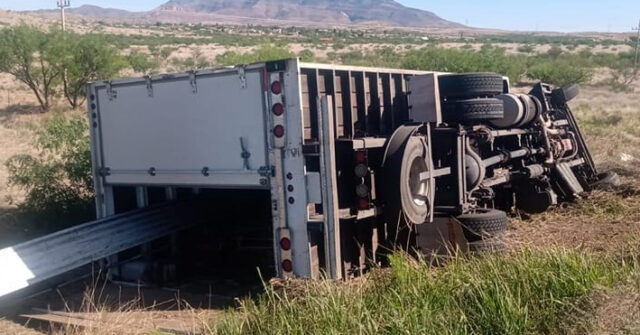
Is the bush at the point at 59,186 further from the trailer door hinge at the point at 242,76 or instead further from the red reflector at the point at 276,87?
the red reflector at the point at 276,87

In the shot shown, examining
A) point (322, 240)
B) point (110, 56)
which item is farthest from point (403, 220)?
point (110, 56)

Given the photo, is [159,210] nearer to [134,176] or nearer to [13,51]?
[134,176]

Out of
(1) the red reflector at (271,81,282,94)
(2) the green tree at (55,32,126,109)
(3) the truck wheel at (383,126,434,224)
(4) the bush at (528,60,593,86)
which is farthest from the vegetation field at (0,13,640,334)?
(4) the bush at (528,60,593,86)

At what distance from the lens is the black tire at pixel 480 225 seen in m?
7.33

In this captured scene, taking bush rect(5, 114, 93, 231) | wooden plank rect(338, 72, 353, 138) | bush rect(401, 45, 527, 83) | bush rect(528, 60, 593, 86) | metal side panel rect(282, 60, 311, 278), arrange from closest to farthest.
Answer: metal side panel rect(282, 60, 311, 278)
wooden plank rect(338, 72, 353, 138)
bush rect(5, 114, 93, 231)
bush rect(401, 45, 527, 83)
bush rect(528, 60, 593, 86)

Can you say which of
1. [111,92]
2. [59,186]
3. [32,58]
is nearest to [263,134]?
[111,92]

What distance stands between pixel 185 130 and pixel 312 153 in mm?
1563

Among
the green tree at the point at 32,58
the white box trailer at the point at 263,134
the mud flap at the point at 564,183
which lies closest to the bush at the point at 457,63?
the green tree at the point at 32,58

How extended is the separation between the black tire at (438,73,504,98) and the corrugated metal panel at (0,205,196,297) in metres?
3.16

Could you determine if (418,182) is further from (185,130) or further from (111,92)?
(111,92)

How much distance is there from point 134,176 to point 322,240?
7.75ft

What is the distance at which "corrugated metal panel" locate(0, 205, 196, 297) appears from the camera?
6062 mm

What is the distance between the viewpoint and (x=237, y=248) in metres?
8.54

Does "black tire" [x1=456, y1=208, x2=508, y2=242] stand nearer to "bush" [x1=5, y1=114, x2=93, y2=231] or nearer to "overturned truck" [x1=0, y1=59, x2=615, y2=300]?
"overturned truck" [x1=0, y1=59, x2=615, y2=300]
